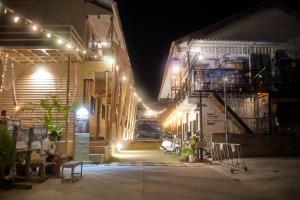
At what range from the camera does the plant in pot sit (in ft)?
32.6

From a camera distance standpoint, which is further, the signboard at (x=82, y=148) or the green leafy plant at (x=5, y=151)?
the signboard at (x=82, y=148)

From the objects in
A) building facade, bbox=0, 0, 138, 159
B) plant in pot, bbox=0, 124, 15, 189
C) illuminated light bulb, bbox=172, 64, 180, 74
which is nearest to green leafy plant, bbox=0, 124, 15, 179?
plant in pot, bbox=0, 124, 15, 189

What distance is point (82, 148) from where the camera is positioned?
17.4 m

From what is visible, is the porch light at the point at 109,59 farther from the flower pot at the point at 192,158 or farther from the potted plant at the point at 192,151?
the flower pot at the point at 192,158

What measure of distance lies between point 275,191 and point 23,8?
18545mm

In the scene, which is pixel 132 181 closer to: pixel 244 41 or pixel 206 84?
pixel 206 84

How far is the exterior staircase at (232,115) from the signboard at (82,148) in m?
7.79

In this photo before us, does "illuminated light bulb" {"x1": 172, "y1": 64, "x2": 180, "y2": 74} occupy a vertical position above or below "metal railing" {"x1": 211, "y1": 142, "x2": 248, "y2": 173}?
above

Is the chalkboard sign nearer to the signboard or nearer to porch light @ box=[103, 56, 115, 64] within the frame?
the signboard

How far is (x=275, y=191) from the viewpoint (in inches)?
379

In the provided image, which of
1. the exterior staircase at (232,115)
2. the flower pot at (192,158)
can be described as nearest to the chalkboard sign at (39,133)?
the flower pot at (192,158)

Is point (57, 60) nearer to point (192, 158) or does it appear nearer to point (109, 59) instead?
point (109, 59)

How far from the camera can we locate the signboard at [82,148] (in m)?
17.3

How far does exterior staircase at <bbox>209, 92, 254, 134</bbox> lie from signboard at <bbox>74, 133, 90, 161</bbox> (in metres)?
7.79
